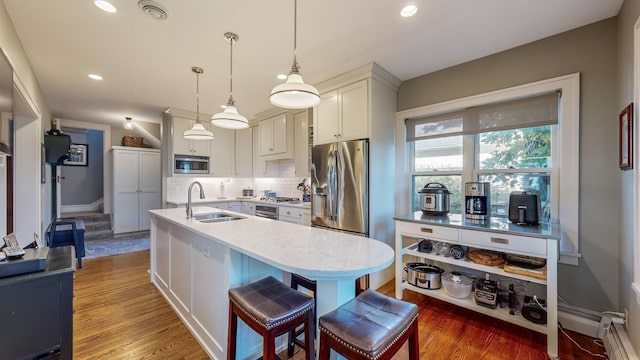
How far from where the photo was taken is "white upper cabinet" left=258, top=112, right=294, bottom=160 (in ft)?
13.6


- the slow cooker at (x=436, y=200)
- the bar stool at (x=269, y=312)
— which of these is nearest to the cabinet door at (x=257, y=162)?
the slow cooker at (x=436, y=200)

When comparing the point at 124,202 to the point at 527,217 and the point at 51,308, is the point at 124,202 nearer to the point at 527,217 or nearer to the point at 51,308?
the point at 51,308

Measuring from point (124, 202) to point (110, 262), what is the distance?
7.58ft

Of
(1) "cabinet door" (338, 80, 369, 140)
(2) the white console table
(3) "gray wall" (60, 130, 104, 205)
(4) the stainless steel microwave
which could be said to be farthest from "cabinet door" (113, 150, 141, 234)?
(2) the white console table

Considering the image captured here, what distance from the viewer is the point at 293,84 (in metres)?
1.52

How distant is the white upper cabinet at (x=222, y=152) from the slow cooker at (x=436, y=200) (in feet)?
12.8

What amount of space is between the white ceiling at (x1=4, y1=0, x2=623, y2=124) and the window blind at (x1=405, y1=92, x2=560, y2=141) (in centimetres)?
54

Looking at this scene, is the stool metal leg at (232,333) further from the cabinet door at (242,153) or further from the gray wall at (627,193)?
the cabinet door at (242,153)

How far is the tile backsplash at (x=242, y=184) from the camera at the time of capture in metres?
4.59

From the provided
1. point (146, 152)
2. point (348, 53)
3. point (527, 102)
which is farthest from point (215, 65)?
point (146, 152)

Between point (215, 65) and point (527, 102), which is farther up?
point (215, 65)

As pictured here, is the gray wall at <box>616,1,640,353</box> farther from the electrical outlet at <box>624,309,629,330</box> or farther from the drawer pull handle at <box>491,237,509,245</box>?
the drawer pull handle at <box>491,237,509,245</box>

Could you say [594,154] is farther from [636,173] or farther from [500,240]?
[500,240]

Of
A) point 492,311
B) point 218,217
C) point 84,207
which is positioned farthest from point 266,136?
point 84,207
